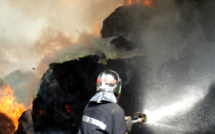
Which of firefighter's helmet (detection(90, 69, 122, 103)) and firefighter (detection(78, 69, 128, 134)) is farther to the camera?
firefighter's helmet (detection(90, 69, 122, 103))

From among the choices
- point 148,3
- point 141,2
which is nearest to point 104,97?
point 148,3

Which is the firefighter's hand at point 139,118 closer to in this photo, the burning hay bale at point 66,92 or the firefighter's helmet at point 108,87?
the firefighter's helmet at point 108,87

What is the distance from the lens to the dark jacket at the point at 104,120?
2021 millimetres

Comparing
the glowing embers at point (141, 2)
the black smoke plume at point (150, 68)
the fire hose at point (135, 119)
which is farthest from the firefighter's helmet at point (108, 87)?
the glowing embers at point (141, 2)

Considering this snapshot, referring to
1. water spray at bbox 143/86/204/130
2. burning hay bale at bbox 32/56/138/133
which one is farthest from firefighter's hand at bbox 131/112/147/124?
burning hay bale at bbox 32/56/138/133

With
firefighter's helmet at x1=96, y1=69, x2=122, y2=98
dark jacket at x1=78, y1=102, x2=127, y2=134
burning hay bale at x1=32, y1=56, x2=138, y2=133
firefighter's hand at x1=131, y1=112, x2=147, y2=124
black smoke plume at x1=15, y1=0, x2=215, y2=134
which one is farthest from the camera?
burning hay bale at x1=32, y1=56, x2=138, y2=133

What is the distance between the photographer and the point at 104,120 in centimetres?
204

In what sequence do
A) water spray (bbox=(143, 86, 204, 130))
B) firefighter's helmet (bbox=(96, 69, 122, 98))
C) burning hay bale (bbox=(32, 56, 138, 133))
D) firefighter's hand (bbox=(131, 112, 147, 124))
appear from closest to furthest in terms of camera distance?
1. firefighter's helmet (bbox=(96, 69, 122, 98))
2. firefighter's hand (bbox=(131, 112, 147, 124))
3. water spray (bbox=(143, 86, 204, 130))
4. burning hay bale (bbox=(32, 56, 138, 133))

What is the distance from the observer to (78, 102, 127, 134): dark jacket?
2021 millimetres

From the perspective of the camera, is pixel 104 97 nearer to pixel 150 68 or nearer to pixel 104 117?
pixel 104 117

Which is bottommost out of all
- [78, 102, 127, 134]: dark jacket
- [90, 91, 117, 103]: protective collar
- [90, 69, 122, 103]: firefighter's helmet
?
[78, 102, 127, 134]: dark jacket

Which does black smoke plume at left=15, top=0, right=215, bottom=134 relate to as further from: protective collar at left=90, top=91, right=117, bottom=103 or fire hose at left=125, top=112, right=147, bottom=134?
protective collar at left=90, top=91, right=117, bottom=103

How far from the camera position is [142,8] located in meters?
10.8

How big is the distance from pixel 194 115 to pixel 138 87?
123 inches
